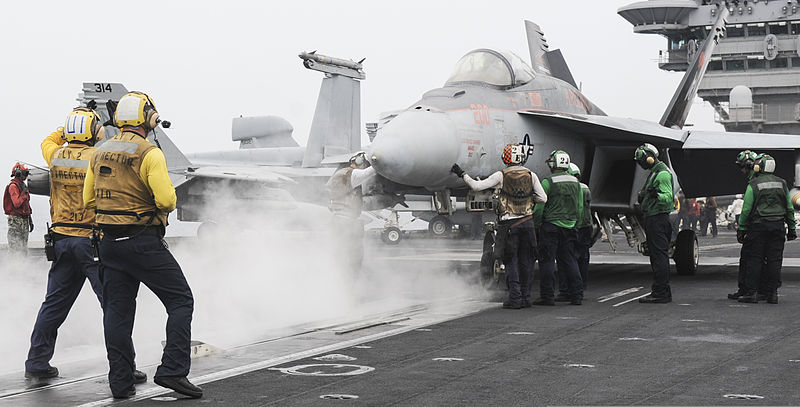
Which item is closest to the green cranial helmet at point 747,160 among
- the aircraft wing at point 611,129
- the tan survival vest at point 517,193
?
the aircraft wing at point 611,129

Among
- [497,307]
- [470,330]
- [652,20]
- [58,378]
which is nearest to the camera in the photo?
[58,378]

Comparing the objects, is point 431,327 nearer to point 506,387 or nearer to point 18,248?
point 506,387

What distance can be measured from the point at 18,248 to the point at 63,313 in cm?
1281

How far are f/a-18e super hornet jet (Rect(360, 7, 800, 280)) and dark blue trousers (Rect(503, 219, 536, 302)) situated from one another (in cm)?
97

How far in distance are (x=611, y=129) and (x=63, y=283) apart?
8.74 metres

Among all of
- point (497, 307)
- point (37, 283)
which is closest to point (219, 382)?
point (497, 307)

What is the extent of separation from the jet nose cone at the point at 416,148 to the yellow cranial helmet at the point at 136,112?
4471 mm

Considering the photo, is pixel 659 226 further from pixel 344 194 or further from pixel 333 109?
pixel 333 109

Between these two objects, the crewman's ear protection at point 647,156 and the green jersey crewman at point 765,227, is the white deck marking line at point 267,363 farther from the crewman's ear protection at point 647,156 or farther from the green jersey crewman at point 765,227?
the green jersey crewman at point 765,227

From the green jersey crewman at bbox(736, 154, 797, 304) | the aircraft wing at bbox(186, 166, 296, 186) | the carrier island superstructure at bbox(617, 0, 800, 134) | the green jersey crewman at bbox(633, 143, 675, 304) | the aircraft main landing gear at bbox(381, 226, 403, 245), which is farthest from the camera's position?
the carrier island superstructure at bbox(617, 0, 800, 134)

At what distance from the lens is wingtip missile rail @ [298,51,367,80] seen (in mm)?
28281

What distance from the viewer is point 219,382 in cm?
621

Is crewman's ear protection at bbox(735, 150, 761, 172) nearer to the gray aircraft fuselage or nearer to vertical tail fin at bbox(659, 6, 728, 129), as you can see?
the gray aircraft fuselage

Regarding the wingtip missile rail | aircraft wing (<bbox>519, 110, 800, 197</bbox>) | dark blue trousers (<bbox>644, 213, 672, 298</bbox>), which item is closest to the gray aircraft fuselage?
aircraft wing (<bbox>519, 110, 800, 197</bbox>)
